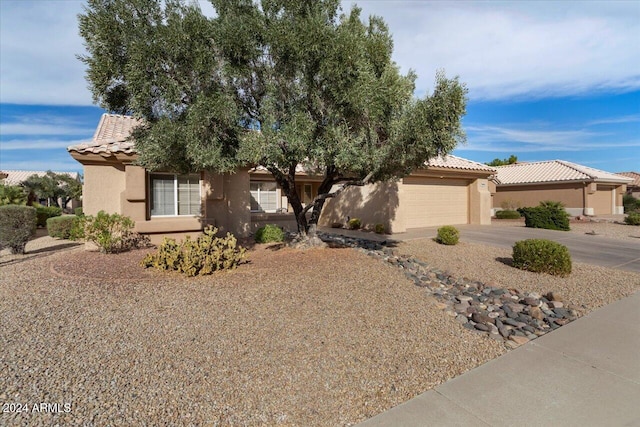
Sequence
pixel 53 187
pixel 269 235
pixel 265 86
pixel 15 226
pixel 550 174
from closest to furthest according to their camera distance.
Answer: pixel 265 86 → pixel 15 226 → pixel 269 235 → pixel 550 174 → pixel 53 187

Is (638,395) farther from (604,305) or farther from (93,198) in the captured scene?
(93,198)

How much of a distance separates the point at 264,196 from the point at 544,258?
11659mm

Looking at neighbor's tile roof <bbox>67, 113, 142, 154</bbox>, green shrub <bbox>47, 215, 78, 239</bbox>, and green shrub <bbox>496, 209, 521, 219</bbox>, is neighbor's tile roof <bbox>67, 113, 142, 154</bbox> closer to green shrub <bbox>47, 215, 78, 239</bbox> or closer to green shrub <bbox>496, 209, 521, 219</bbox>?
green shrub <bbox>47, 215, 78, 239</bbox>

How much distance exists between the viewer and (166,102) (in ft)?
21.0

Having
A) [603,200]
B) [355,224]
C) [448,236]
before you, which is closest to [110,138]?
[355,224]

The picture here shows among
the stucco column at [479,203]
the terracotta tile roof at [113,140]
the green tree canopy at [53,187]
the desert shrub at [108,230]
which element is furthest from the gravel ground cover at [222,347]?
the green tree canopy at [53,187]

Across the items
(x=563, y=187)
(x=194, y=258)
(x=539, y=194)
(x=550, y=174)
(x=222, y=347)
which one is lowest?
(x=222, y=347)

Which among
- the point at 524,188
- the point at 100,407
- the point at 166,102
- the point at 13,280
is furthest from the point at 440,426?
the point at 524,188

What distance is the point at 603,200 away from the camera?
27.9 m

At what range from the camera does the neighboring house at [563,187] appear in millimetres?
25441

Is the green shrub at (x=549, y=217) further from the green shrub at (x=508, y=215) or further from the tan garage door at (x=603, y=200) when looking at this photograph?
the tan garage door at (x=603, y=200)

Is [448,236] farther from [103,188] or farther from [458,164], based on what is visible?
[103,188]

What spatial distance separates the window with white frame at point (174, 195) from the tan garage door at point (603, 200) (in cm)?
2990

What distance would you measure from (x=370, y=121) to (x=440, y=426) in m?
5.14
